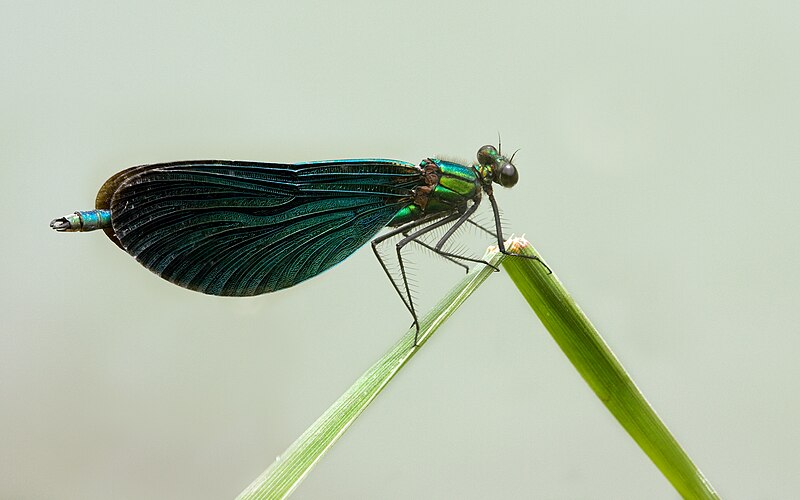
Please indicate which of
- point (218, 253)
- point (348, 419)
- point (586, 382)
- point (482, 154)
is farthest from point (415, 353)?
point (482, 154)

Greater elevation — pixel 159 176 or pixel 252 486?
pixel 159 176

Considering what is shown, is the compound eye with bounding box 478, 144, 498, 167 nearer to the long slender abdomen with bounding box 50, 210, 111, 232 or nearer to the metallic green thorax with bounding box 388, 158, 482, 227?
the metallic green thorax with bounding box 388, 158, 482, 227

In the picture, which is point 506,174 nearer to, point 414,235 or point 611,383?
point 414,235

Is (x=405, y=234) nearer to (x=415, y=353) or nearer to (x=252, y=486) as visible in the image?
(x=415, y=353)

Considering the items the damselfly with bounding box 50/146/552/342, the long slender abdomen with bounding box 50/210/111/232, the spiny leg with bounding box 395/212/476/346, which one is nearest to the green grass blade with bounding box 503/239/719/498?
the damselfly with bounding box 50/146/552/342

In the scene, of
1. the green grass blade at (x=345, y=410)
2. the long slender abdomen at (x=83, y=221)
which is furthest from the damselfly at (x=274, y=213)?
the green grass blade at (x=345, y=410)

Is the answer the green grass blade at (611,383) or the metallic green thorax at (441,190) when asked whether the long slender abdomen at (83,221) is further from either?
the green grass blade at (611,383)
